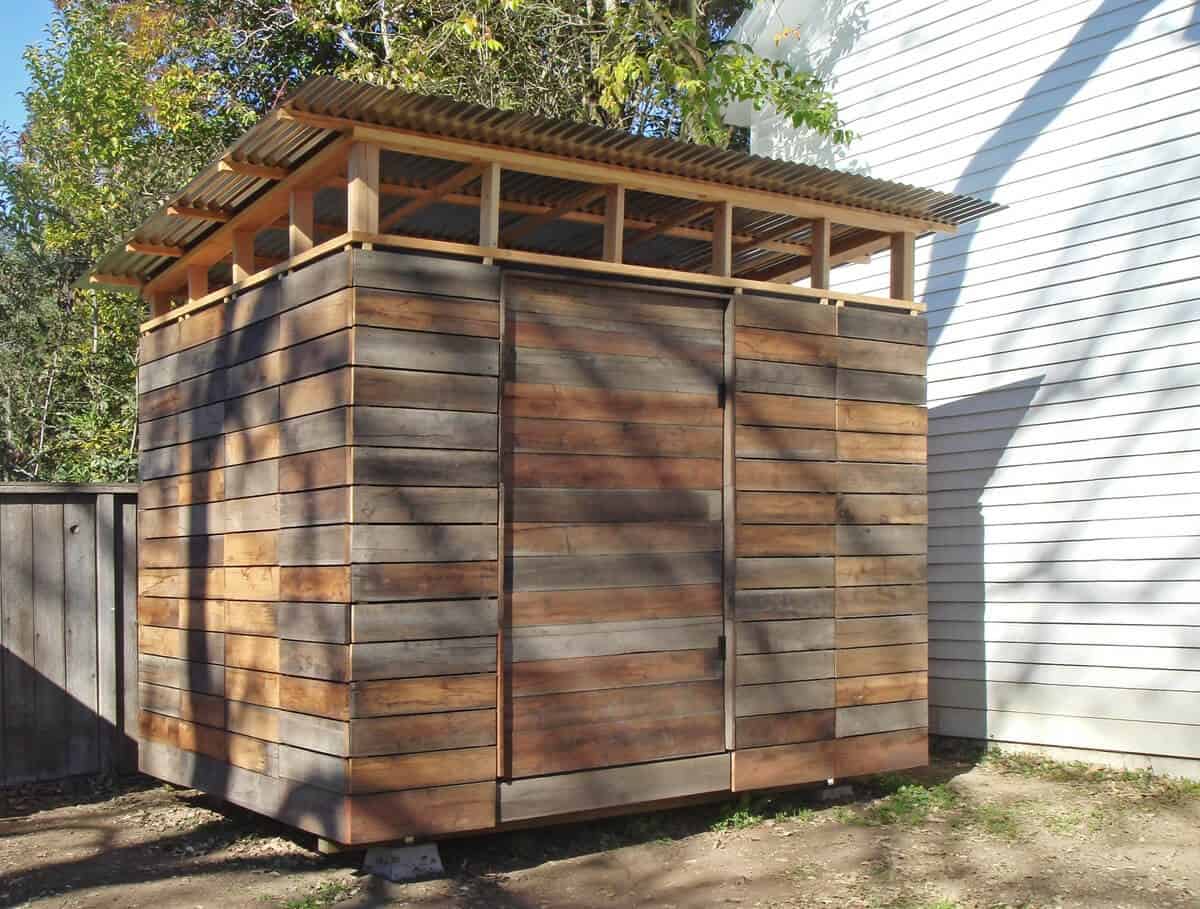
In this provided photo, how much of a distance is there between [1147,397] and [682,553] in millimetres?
3333

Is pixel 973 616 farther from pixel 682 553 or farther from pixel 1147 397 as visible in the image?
pixel 682 553

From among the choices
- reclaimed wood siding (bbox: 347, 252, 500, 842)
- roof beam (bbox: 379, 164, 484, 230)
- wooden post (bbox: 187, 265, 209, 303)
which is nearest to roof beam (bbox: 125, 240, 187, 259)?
wooden post (bbox: 187, 265, 209, 303)

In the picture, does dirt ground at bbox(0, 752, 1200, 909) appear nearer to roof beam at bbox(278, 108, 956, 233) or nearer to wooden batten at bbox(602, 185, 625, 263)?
wooden batten at bbox(602, 185, 625, 263)

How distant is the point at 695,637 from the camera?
6.16 meters

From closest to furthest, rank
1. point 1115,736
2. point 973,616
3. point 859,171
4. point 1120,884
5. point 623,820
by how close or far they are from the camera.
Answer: point 1120,884 < point 623,820 < point 1115,736 < point 973,616 < point 859,171

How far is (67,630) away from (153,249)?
93.6 inches

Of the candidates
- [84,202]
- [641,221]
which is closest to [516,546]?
[641,221]

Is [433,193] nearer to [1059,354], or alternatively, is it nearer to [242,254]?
[242,254]

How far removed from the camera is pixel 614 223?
20.0 ft

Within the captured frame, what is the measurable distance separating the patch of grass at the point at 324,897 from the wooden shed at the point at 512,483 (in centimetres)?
30

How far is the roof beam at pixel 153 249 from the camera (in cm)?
707

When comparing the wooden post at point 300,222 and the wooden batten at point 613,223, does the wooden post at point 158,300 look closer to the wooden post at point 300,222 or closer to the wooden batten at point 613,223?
the wooden post at point 300,222

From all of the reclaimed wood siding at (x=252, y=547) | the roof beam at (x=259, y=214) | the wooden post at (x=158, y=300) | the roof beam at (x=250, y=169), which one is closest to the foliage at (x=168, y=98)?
the wooden post at (x=158, y=300)

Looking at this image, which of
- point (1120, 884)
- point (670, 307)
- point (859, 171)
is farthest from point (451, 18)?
point (1120, 884)
